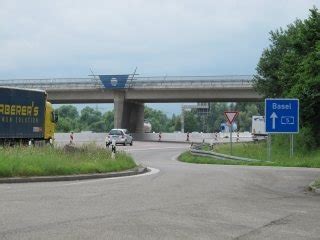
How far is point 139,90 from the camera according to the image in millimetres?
76062

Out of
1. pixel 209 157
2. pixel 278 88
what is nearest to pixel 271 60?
pixel 278 88

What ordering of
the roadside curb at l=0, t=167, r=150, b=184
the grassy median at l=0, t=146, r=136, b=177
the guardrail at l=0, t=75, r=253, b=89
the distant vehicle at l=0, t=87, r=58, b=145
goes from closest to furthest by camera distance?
the roadside curb at l=0, t=167, r=150, b=184 < the grassy median at l=0, t=146, r=136, b=177 < the distant vehicle at l=0, t=87, r=58, b=145 < the guardrail at l=0, t=75, r=253, b=89

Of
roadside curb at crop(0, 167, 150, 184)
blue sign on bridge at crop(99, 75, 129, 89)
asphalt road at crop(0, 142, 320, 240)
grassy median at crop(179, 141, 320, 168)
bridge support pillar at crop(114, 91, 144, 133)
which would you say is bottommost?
asphalt road at crop(0, 142, 320, 240)

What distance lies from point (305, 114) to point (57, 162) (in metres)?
20.0

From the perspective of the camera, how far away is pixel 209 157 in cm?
Answer: 3375

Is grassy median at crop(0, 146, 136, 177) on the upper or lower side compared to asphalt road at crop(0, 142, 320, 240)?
upper

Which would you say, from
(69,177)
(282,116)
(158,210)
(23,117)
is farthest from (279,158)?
(158,210)

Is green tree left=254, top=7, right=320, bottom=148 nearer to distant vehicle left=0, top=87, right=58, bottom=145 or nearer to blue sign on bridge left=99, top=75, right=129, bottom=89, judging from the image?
distant vehicle left=0, top=87, right=58, bottom=145

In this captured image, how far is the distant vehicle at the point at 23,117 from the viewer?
1222 inches

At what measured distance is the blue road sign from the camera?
3047 centimetres

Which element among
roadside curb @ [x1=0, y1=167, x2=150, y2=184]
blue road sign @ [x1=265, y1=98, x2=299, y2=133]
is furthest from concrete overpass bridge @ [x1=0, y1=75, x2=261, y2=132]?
roadside curb @ [x1=0, y1=167, x2=150, y2=184]

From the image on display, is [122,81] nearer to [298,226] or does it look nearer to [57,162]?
[57,162]

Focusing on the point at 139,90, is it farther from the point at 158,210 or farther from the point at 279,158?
the point at 158,210

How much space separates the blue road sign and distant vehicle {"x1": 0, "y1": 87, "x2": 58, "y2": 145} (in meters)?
12.7
